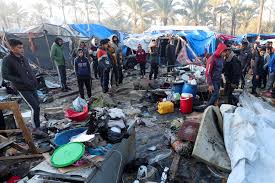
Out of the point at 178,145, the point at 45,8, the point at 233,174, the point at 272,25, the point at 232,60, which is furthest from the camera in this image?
the point at 45,8

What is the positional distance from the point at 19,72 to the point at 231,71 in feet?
16.0

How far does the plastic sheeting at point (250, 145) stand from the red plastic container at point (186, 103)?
2444 millimetres

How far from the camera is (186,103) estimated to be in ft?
23.5

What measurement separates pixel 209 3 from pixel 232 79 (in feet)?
109

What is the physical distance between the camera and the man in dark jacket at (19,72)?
514 centimetres

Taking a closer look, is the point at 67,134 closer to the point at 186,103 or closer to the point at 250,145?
the point at 250,145

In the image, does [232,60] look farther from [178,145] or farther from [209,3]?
[209,3]

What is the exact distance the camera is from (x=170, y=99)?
25.9ft

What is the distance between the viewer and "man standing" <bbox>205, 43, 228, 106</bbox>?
6.23 m

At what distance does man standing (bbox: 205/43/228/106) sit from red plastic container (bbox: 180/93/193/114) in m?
0.74

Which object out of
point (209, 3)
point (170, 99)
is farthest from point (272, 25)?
point (170, 99)

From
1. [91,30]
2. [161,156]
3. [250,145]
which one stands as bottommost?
[161,156]

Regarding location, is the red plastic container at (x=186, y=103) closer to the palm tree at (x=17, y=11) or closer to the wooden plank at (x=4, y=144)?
the wooden plank at (x=4, y=144)

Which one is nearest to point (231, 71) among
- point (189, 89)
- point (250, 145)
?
point (189, 89)
